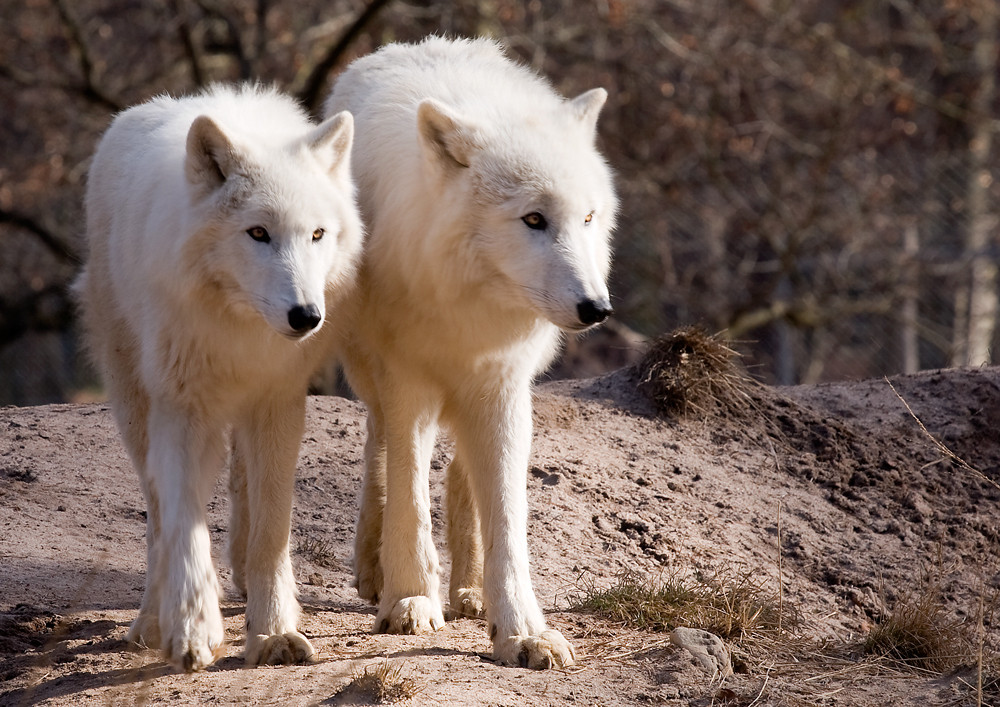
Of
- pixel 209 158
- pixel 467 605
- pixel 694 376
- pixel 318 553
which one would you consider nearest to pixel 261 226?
pixel 209 158

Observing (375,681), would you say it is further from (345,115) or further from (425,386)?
(345,115)

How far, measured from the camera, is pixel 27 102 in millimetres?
11430

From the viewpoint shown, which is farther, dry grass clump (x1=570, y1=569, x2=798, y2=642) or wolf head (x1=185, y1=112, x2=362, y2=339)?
dry grass clump (x1=570, y1=569, x2=798, y2=642)

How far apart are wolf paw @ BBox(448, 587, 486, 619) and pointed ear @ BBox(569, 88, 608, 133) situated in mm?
1804

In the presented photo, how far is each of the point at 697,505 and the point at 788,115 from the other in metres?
8.94

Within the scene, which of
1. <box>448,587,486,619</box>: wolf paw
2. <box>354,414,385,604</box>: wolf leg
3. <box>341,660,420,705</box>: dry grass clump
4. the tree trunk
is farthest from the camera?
the tree trunk

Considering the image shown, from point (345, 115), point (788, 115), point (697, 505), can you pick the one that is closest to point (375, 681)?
point (345, 115)

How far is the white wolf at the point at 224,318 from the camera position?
11.4 feet


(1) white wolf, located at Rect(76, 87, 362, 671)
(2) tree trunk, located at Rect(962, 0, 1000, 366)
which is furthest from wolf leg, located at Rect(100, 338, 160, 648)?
(2) tree trunk, located at Rect(962, 0, 1000, 366)

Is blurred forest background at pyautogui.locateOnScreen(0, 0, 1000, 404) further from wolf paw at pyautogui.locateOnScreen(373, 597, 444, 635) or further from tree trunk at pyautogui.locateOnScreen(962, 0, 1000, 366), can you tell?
wolf paw at pyautogui.locateOnScreen(373, 597, 444, 635)

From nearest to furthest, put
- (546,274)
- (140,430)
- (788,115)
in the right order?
(546,274) → (140,430) → (788,115)

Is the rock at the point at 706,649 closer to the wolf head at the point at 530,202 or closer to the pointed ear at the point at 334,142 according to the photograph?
the wolf head at the point at 530,202

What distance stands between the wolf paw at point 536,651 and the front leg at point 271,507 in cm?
66

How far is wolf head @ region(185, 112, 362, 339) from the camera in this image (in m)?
3.38
